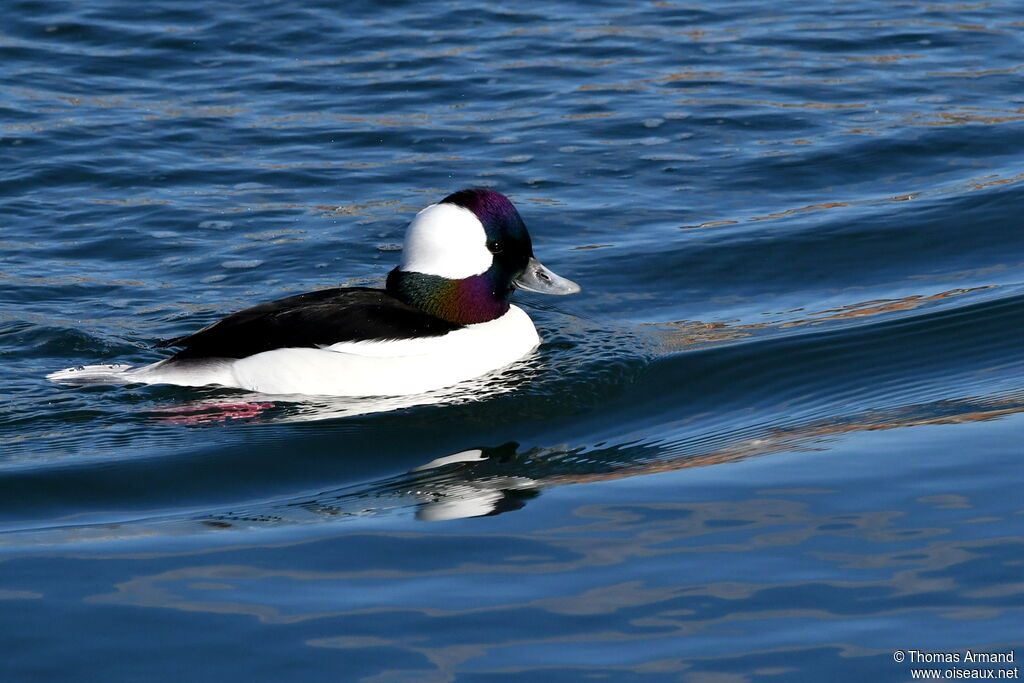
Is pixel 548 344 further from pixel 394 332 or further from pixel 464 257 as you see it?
pixel 394 332

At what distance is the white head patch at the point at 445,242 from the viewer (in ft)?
25.1

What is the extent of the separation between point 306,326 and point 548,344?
→ 1596mm

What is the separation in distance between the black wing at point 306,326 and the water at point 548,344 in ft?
0.92

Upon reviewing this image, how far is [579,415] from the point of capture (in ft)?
23.7

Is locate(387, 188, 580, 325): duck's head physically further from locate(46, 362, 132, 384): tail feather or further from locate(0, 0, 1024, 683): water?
locate(46, 362, 132, 384): tail feather

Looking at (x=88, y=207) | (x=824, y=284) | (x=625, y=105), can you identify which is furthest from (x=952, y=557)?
(x=625, y=105)

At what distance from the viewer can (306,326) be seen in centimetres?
729

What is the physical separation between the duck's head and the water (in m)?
0.47

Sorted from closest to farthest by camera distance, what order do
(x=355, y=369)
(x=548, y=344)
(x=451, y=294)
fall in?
(x=355, y=369) < (x=451, y=294) < (x=548, y=344)

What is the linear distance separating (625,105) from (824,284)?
4.17m

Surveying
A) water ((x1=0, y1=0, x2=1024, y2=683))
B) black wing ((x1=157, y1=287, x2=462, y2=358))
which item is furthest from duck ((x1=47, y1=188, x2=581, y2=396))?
water ((x1=0, y1=0, x2=1024, y2=683))

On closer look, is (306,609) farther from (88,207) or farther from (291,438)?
(88,207)

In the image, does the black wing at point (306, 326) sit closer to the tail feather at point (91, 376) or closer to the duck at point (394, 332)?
the duck at point (394, 332)

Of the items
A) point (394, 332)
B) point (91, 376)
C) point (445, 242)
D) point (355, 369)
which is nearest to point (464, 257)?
point (445, 242)
